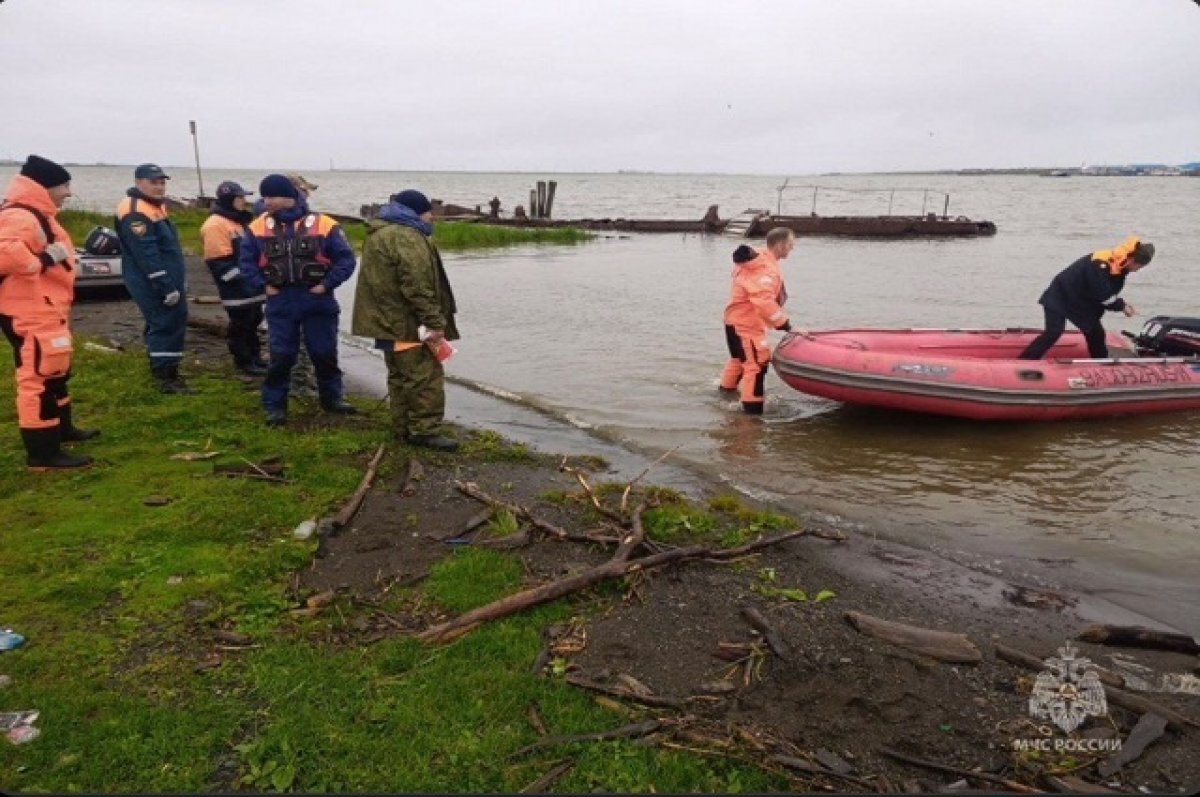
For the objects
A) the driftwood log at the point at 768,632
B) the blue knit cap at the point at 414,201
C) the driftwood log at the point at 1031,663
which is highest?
the blue knit cap at the point at 414,201

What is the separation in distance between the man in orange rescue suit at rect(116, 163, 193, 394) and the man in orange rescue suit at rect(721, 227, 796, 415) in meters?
5.45

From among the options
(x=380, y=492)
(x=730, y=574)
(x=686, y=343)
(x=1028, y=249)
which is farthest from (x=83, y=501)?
(x=1028, y=249)

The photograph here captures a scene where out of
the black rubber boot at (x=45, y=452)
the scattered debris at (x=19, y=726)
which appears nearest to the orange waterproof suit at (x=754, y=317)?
the black rubber boot at (x=45, y=452)

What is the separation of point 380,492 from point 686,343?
8284mm

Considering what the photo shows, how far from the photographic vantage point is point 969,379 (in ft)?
25.6

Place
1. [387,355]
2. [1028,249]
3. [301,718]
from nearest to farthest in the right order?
[301,718]
[387,355]
[1028,249]

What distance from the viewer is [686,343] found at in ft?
42.1

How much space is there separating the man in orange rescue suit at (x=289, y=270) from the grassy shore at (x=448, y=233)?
17181 mm

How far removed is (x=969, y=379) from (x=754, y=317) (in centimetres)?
229

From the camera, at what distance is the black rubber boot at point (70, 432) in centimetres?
566

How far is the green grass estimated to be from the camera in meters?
2.65

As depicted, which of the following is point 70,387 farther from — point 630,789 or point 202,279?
point 202,279

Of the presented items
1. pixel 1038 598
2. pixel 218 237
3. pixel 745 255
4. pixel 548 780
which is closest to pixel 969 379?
pixel 745 255

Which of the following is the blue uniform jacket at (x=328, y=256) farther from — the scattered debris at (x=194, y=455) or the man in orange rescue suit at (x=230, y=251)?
the scattered debris at (x=194, y=455)
